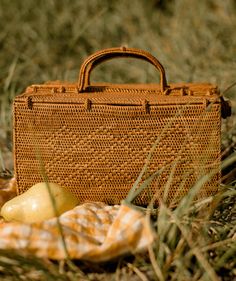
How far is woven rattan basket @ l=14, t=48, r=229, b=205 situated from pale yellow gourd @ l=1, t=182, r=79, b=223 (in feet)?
0.37

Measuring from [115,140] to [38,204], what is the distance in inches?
12.5

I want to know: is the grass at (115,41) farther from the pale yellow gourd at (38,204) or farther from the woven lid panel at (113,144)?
the pale yellow gourd at (38,204)

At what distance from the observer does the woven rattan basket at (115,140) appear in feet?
6.36

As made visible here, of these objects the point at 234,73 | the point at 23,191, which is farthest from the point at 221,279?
the point at 234,73

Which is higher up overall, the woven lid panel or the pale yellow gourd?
the woven lid panel

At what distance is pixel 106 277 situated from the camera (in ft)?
5.22

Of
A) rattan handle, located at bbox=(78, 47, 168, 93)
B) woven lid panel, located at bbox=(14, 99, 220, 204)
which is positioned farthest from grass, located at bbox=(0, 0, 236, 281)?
rattan handle, located at bbox=(78, 47, 168, 93)

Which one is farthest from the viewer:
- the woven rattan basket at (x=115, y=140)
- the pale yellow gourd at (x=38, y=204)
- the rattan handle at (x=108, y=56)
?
the rattan handle at (x=108, y=56)

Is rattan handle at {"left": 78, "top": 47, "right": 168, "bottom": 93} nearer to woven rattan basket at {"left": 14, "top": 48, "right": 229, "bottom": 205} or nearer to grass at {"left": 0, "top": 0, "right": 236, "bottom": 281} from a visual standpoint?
woven rattan basket at {"left": 14, "top": 48, "right": 229, "bottom": 205}

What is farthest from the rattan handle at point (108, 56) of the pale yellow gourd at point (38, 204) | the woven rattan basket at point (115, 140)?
the pale yellow gourd at point (38, 204)

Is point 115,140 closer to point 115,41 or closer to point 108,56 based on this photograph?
point 108,56

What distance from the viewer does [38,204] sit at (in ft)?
6.00

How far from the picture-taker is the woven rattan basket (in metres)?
1.94

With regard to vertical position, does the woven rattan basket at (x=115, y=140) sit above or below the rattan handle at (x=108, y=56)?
below
